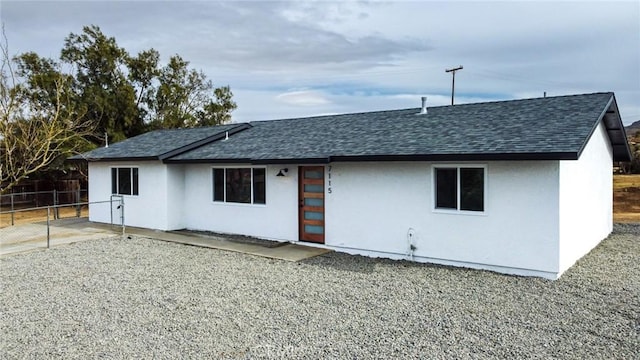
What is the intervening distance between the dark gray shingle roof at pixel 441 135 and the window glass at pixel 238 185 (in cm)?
56

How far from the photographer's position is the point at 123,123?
2584 centimetres

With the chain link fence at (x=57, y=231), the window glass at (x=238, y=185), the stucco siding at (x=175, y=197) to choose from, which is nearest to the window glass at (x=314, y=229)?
the window glass at (x=238, y=185)

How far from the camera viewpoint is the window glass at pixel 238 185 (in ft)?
39.1

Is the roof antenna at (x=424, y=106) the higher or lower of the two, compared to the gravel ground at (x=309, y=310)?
higher

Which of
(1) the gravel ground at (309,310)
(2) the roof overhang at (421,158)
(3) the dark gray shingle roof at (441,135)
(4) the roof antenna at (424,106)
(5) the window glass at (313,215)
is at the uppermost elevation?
(4) the roof antenna at (424,106)

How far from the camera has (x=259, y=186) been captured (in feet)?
38.3

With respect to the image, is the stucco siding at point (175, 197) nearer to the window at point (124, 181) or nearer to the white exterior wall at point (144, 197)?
the white exterior wall at point (144, 197)

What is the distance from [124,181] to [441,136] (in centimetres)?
1075

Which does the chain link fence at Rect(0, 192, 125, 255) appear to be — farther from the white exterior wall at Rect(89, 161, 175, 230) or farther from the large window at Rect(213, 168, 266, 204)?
the large window at Rect(213, 168, 266, 204)

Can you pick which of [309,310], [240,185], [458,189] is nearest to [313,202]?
[240,185]

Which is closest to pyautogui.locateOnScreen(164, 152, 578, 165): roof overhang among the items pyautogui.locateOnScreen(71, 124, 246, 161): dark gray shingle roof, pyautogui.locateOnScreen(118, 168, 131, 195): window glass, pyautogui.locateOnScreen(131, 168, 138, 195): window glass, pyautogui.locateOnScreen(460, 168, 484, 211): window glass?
pyautogui.locateOnScreen(460, 168, 484, 211): window glass

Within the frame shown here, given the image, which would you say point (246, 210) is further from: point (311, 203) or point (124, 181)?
point (124, 181)

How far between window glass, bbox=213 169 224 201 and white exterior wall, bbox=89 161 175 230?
1585 mm

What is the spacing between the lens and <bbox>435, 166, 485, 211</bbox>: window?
8.23m
